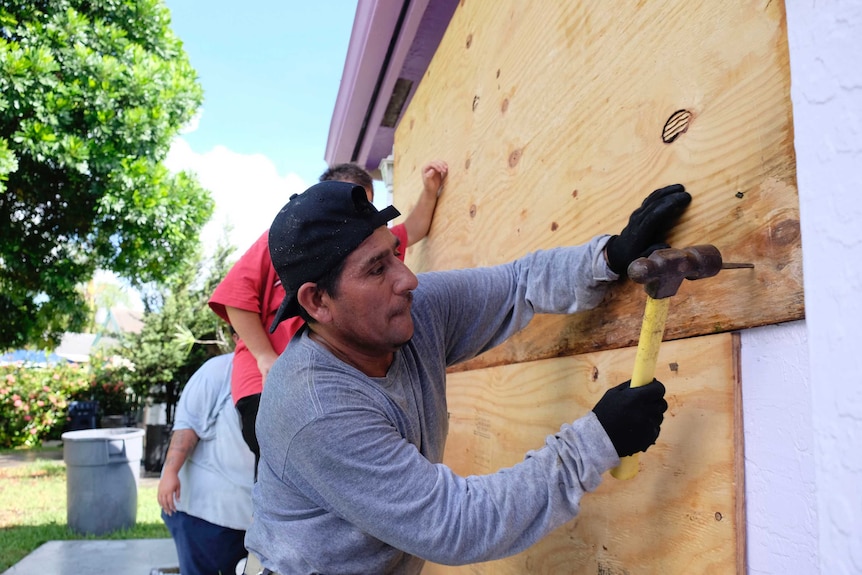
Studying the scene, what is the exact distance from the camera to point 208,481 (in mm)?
3506

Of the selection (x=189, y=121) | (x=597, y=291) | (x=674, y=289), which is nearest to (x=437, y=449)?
(x=597, y=291)

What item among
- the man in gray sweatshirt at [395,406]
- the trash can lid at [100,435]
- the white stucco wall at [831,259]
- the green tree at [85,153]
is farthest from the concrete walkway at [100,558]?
the white stucco wall at [831,259]

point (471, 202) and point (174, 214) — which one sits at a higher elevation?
point (174, 214)

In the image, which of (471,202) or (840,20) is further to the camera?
(471,202)

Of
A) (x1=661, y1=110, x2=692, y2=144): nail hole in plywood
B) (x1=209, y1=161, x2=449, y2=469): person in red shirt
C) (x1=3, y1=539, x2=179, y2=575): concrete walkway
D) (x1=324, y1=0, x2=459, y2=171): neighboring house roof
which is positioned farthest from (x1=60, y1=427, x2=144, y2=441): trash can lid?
(x1=661, y1=110, x2=692, y2=144): nail hole in plywood

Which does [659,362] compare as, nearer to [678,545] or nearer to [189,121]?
[678,545]

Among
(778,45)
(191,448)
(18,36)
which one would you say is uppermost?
(18,36)

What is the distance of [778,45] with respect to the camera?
3.27 ft

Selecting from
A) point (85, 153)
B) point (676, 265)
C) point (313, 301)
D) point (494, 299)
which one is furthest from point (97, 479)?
point (676, 265)

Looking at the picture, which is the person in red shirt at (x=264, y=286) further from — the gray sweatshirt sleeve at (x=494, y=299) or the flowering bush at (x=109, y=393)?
the flowering bush at (x=109, y=393)

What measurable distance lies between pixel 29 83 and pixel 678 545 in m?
9.13

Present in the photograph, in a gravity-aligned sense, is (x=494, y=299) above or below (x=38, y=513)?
above

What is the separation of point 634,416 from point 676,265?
0.27 meters

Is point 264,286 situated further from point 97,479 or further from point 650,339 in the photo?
point 97,479
